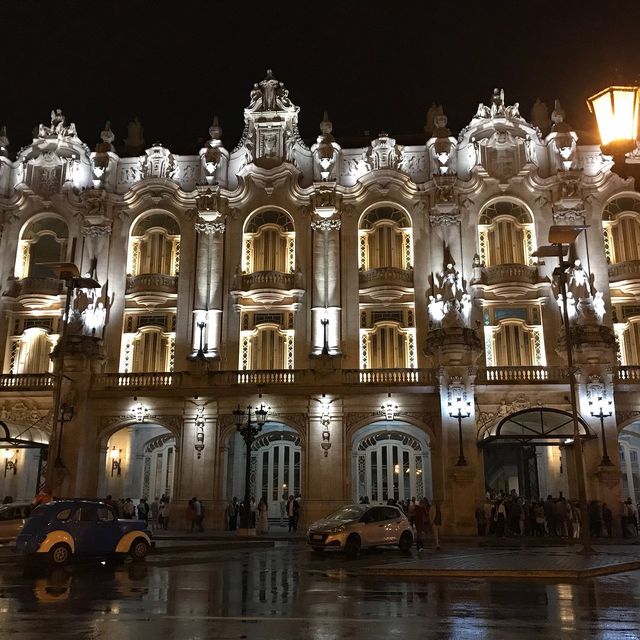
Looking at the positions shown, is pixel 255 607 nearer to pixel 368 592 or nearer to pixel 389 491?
pixel 368 592

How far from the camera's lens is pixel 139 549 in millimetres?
19281

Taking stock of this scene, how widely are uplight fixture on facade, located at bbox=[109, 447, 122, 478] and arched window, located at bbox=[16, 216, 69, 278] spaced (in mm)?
9943

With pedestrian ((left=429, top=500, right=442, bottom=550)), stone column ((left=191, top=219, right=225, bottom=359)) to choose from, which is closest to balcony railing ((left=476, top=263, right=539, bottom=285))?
stone column ((left=191, top=219, right=225, bottom=359))

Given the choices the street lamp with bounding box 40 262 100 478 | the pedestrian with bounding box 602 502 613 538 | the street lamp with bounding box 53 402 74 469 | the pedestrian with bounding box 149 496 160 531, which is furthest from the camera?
the pedestrian with bounding box 149 496 160 531

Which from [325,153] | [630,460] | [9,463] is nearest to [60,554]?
[9,463]

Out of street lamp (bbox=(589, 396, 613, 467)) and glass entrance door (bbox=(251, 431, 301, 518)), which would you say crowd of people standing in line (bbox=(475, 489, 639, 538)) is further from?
glass entrance door (bbox=(251, 431, 301, 518))

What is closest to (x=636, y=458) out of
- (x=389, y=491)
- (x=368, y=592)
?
(x=389, y=491)

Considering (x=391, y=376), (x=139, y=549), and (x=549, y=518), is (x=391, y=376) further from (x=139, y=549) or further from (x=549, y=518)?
(x=139, y=549)

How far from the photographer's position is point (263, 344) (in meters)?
35.3

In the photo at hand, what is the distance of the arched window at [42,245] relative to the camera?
37688 millimetres

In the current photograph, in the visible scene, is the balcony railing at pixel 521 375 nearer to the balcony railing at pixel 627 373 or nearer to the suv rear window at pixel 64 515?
the balcony railing at pixel 627 373

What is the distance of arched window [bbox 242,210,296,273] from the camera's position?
36.7 m

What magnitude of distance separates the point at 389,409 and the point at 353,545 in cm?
1191

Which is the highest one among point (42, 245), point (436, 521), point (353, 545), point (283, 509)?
point (42, 245)
